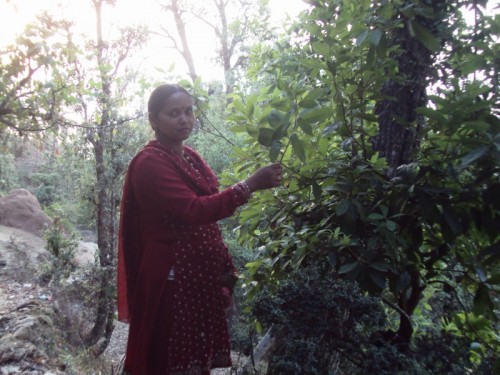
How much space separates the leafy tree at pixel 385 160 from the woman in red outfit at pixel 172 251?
251mm

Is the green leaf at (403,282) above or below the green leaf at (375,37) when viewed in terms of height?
below

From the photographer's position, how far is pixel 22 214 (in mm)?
13164

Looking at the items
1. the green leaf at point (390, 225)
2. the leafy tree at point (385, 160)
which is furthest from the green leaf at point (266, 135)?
the green leaf at point (390, 225)

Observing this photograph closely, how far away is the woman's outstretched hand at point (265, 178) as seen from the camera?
5.22 feet

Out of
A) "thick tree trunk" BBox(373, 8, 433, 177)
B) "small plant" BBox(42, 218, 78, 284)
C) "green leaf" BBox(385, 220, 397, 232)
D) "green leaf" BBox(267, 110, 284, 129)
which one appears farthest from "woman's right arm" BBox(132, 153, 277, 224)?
"small plant" BBox(42, 218, 78, 284)

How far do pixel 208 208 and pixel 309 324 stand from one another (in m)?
0.64

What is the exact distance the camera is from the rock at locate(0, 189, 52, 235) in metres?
13.0

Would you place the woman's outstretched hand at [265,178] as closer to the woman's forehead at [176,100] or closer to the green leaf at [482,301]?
the woman's forehead at [176,100]

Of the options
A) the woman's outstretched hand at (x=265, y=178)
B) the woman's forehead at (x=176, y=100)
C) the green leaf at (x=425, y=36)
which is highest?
the green leaf at (x=425, y=36)

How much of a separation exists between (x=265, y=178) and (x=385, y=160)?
0.51 metres

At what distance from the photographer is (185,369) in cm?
161

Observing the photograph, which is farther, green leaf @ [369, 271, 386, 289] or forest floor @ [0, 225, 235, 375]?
forest floor @ [0, 225, 235, 375]

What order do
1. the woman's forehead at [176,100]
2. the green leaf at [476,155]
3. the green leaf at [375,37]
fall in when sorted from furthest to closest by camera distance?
the woman's forehead at [176,100], the green leaf at [375,37], the green leaf at [476,155]

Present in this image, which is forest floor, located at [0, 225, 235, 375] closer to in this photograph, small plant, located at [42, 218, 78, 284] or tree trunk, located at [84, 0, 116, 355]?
small plant, located at [42, 218, 78, 284]
